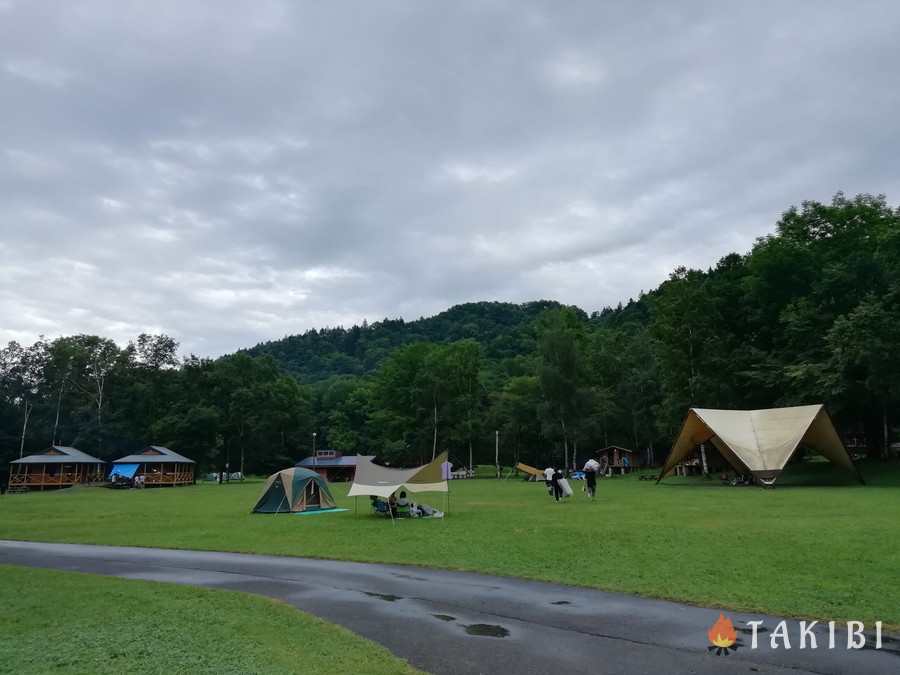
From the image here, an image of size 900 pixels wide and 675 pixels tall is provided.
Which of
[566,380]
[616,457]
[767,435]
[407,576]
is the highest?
[566,380]

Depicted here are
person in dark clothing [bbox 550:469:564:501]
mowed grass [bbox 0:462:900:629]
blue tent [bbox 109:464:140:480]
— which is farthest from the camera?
blue tent [bbox 109:464:140:480]

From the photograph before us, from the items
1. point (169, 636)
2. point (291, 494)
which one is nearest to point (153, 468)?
point (291, 494)

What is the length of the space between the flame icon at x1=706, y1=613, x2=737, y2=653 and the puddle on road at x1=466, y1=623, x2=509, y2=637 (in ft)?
8.28

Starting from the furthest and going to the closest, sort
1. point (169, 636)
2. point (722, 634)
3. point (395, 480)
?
point (395, 480), point (169, 636), point (722, 634)

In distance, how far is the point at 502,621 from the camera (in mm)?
9094

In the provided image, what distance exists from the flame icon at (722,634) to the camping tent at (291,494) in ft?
70.1

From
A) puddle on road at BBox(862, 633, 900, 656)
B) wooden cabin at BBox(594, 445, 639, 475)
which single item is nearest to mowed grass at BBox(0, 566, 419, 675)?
puddle on road at BBox(862, 633, 900, 656)

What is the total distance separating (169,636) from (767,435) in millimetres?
33318

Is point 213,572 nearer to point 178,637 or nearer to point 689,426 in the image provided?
point 178,637

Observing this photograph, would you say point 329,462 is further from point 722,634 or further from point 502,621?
point 722,634

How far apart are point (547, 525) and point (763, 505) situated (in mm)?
9266

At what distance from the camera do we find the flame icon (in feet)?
25.0

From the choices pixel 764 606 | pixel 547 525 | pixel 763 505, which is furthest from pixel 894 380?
pixel 764 606

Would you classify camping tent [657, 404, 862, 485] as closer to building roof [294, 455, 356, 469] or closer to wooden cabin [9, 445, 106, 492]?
building roof [294, 455, 356, 469]
